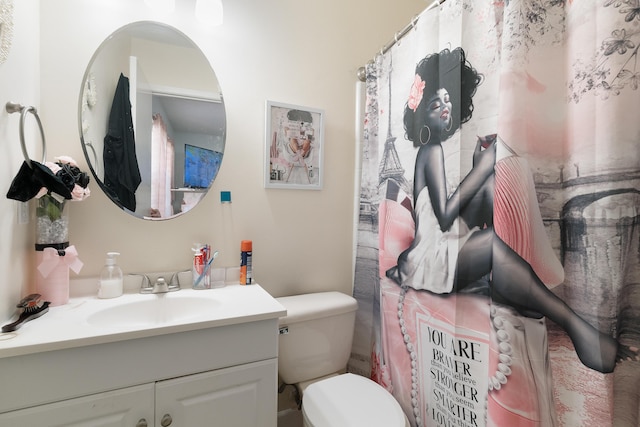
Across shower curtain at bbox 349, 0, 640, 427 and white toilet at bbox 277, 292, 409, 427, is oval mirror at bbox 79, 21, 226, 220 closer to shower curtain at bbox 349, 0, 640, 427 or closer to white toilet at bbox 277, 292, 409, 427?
white toilet at bbox 277, 292, 409, 427

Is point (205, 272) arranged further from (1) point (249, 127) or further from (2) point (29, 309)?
(1) point (249, 127)

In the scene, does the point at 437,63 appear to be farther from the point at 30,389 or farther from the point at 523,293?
the point at 30,389

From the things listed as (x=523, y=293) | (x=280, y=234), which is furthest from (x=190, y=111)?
(x=523, y=293)

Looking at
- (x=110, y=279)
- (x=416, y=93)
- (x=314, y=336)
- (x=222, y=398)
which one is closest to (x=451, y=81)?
(x=416, y=93)

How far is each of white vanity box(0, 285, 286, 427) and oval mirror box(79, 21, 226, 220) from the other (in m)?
0.46

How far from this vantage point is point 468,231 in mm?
929

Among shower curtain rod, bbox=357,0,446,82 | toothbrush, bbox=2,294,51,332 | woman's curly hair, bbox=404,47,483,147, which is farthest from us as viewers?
shower curtain rod, bbox=357,0,446,82

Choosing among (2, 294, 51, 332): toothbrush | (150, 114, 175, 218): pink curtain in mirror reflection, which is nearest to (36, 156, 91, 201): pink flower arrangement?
(150, 114, 175, 218): pink curtain in mirror reflection

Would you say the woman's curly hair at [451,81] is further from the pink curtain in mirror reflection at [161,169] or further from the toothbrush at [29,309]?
the toothbrush at [29,309]

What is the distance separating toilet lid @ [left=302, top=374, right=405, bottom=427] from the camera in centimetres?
99

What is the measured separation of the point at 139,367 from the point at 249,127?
1031 millimetres

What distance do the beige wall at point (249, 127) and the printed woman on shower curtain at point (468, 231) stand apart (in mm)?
490

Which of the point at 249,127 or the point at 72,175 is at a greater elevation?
the point at 249,127

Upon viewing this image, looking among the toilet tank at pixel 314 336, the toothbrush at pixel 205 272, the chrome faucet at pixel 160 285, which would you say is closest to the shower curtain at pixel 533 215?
the toilet tank at pixel 314 336
